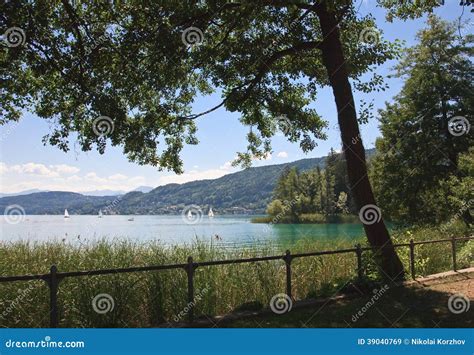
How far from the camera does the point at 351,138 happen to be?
11383 millimetres

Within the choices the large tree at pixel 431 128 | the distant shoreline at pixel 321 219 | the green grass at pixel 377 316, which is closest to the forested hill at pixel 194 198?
the distant shoreline at pixel 321 219

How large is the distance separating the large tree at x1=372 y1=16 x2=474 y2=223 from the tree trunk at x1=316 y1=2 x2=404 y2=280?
17480 mm

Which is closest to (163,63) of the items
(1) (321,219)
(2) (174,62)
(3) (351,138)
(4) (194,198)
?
(2) (174,62)

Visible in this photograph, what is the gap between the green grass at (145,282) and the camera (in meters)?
7.36

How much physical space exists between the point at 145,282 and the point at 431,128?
2554cm

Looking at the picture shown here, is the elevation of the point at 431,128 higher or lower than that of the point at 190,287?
higher

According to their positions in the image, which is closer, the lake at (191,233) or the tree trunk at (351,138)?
the tree trunk at (351,138)

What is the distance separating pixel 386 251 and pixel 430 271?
Result: 319 centimetres

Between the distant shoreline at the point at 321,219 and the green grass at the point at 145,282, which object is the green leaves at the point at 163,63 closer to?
the green grass at the point at 145,282

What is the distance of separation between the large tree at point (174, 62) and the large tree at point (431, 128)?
1590 cm

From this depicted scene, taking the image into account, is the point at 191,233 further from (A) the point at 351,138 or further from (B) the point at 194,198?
(B) the point at 194,198

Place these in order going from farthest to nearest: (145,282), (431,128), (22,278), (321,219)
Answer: (321,219) → (431,128) → (145,282) → (22,278)

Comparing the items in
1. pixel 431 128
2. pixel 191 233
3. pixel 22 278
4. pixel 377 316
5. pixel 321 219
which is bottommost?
pixel 321 219

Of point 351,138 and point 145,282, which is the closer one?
point 145,282
